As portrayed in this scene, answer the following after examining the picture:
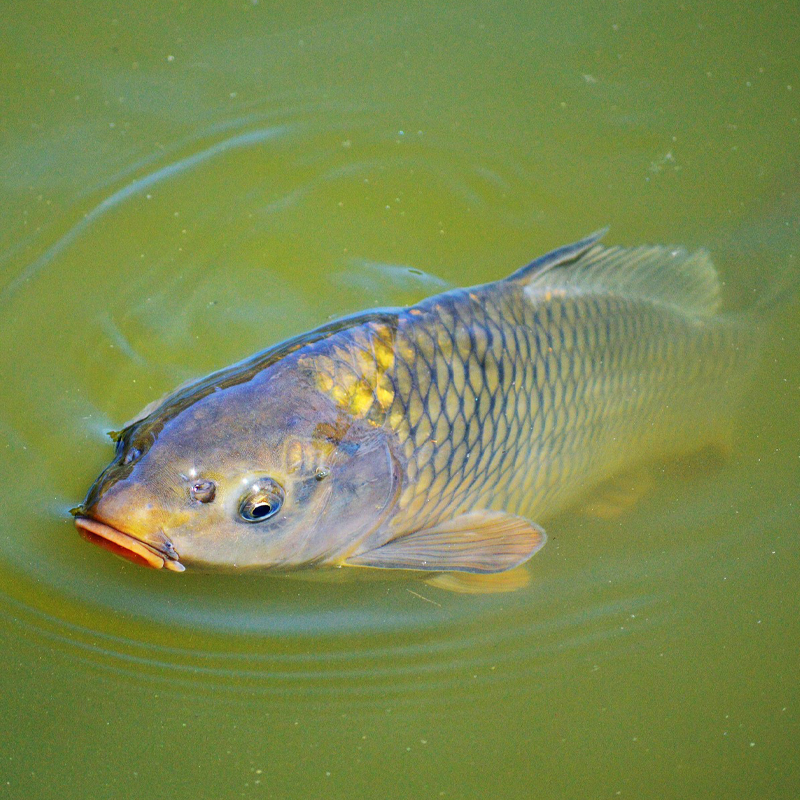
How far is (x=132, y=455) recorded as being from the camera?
2.02 metres

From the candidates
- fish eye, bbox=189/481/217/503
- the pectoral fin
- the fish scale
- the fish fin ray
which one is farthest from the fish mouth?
the fish fin ray

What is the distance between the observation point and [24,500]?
2.42m

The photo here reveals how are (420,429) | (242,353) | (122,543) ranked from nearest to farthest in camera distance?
(122,543) → (420,429) → (242,353)

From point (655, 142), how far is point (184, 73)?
7.13ft

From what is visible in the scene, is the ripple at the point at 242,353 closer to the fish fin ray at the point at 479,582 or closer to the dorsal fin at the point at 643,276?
the fish fin ray at the point at 479,582

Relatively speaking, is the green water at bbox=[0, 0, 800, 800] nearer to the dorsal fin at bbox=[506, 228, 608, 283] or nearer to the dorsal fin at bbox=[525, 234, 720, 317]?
the dorsal fin at bbox=[525, 234, 720, 317]

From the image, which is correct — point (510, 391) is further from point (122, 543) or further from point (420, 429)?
point (122, 543)

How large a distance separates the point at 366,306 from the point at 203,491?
1258 millimetres

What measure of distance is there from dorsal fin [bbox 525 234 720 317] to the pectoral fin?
717 mm

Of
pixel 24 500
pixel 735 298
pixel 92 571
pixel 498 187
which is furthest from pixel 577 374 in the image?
pixel 24 500

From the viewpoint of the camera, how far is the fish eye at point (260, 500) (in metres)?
2.06

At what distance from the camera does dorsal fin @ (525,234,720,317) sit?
2.55 metres

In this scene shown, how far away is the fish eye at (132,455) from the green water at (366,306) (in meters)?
0.46

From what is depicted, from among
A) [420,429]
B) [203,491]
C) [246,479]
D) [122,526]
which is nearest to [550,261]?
[420,429]
